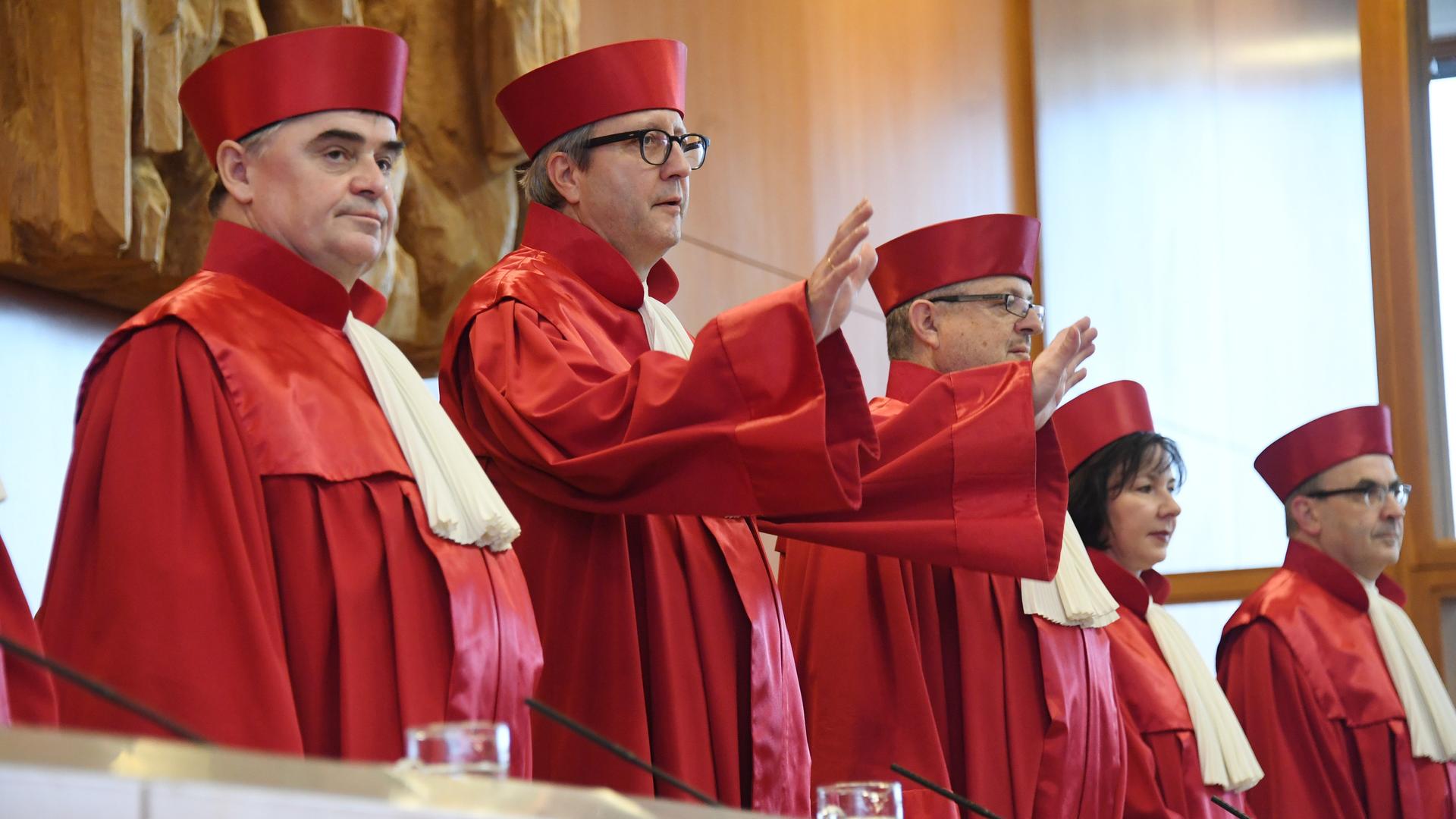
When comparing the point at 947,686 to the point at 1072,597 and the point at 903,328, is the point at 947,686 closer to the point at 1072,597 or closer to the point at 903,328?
the point at 1072,597

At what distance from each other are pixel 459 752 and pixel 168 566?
1100 mm

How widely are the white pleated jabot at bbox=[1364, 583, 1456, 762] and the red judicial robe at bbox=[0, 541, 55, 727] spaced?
419cm

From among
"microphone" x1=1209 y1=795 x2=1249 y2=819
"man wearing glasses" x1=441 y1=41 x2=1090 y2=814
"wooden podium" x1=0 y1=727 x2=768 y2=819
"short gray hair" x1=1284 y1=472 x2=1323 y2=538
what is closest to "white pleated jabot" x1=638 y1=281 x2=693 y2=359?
"man wearing glasses" x1=441 y1=41 x2=1090 y2=814

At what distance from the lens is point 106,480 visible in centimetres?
233

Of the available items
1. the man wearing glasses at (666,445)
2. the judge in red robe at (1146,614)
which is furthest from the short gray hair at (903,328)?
the judge in red robe at (1146,614)

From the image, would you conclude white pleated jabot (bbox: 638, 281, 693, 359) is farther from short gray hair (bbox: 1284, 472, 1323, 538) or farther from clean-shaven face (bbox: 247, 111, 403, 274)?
short gray hair (bbox: 1284, 472, 1323, 538)

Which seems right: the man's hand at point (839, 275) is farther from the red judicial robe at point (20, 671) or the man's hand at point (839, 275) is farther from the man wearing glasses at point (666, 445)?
the red judicial robe at point (20, 671)

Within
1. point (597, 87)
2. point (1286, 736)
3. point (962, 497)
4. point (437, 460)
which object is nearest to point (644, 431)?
point (437, 460)

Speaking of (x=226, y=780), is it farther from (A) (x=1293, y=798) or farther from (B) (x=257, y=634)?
(A) (x=1293, y=798)

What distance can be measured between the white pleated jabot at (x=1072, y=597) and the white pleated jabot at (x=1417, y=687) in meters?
1.81

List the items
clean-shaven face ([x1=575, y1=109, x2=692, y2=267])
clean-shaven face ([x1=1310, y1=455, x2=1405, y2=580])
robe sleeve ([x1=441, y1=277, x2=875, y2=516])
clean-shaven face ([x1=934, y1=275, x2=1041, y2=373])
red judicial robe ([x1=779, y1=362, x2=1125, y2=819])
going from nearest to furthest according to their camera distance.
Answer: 1. robe sleeve ([x1=441, y1=277, x2=875, y2=516])
2. clean-shaven face ([x1=575, y1=109, x2=692, y2=267])
3. red judicial robe ([x1=779, y1=362, x2=1125, y2=819])
4. clean-shaven face ([x1=934, y1=275, x2=1041, y2=373])
5. clean-shaven face ([x1=1310, y1=455, x2=1405, y2=580])

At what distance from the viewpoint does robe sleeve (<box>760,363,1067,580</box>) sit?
122 inches

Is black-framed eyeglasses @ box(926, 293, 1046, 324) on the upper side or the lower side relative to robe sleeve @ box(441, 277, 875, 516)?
upper

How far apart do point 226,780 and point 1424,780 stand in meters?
4.89
